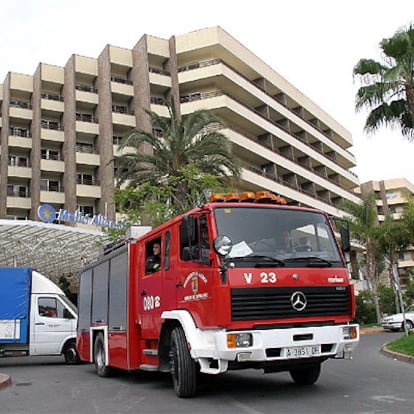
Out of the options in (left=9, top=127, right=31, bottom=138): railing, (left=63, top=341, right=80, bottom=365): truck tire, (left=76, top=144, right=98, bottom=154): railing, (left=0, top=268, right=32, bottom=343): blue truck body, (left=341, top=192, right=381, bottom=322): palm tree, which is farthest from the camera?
(left=9, top=127, right=31, bottom=138): railing

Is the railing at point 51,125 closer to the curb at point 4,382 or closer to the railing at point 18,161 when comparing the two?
the railing at point 18,161

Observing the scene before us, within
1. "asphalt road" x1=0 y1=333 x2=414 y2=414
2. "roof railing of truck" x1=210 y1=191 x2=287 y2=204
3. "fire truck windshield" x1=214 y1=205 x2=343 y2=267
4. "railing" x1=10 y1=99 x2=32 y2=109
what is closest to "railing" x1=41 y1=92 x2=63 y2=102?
"railing" x1=10 y1=99 x2=32 y2=109

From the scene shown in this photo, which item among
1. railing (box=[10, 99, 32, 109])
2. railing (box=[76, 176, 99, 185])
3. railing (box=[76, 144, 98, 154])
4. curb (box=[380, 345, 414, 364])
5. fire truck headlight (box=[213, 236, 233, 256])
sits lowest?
curb (box=[380, 345, 414, 364])

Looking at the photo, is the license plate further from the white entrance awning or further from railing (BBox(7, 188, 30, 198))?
railing (BBox(7, 188, 30, 198))

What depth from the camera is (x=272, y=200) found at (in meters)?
7.96

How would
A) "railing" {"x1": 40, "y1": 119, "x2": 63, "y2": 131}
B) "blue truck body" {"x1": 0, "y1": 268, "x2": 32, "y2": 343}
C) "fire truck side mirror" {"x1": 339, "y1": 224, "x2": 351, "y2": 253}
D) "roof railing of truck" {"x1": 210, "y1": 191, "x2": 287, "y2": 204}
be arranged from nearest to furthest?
1. "roof railing of truck" {"x1": 210, "y1": 191, "x2": 287, "y2": 204}
2. "fire truck side mirror" {"x1": 339, "y1": 224, "x2": 351, "y2": 253}
3. "blue truck body" {"x1": 0, "y1": 268, "x2": 32, "y2": 343}
4. "railing" {"x1": 40, "y1": 119, "x2": 63, "y2": 131}

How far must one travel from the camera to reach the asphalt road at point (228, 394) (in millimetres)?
6734

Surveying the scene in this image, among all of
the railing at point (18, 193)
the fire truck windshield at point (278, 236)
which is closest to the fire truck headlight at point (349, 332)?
the fire truck windshield at point (278, 236)

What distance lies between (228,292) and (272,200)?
1.90m

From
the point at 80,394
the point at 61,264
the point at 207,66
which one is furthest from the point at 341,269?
the point at 207,66

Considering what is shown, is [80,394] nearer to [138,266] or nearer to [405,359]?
[138,266]

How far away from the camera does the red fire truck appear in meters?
6.72

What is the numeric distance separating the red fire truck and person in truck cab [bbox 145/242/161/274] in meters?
0.09

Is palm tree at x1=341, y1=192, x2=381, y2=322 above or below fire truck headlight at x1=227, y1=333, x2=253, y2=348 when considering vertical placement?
above
